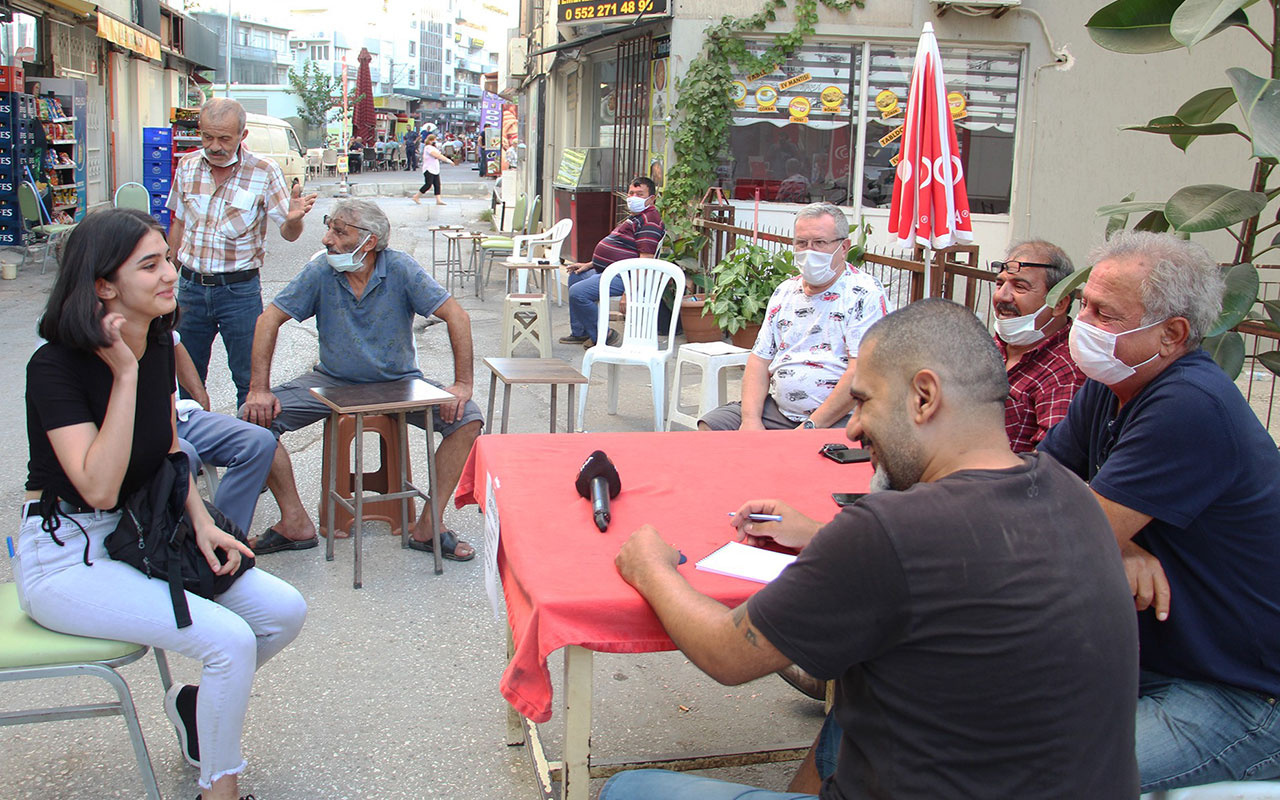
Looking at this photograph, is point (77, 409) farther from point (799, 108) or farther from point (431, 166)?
point (431, 166)

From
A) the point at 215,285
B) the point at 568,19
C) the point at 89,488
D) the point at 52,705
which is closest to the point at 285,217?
the point at 215,285

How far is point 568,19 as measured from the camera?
37.2ft

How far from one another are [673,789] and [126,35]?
1925 cm

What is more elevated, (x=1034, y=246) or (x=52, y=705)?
(x=1034, y=246)

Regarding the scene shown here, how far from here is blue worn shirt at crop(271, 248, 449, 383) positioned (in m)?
4.80

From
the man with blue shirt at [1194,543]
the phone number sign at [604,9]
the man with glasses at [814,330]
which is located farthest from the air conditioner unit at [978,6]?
the man with blue shirt at [1194,543]

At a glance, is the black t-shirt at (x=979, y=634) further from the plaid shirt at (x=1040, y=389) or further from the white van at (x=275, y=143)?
the white van at (x=275, y=143)

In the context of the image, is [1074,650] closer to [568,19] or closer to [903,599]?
[903,599]

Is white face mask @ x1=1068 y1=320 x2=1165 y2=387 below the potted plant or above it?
above

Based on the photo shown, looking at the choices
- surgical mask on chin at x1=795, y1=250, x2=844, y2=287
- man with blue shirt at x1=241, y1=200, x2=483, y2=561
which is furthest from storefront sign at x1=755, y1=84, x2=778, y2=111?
man with blue shirt at x1=241, y1=200, x2=483, y2=561

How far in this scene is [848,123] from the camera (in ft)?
35.0

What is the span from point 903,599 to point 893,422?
0.31 metres

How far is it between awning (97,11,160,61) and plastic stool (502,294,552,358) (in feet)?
39.2

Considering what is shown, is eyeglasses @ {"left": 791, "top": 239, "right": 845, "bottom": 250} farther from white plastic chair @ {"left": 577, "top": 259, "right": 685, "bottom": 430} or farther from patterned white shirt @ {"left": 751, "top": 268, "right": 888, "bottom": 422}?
white plastic chair @ {"left": 577, "top": 259, "right": 685, "bottom": 430}
